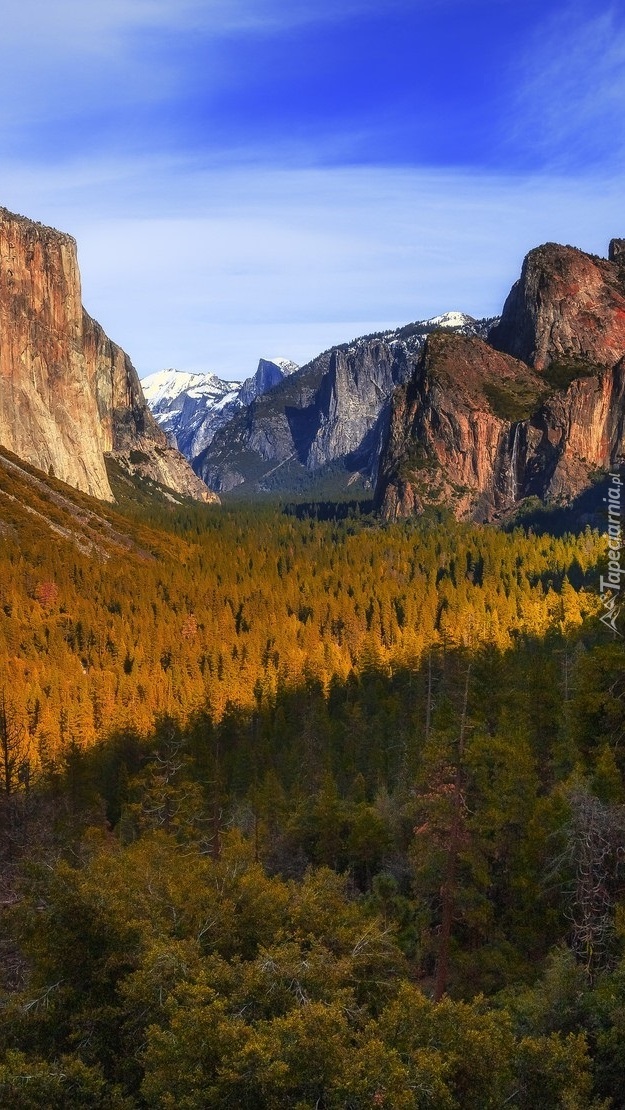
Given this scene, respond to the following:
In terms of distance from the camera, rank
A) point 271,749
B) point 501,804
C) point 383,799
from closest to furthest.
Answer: point 501,804 < point 383,799 < point 271,749

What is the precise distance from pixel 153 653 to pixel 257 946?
8015 cm

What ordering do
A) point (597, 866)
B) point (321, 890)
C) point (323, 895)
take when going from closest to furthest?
point (323, 895) < point (321, 890) < point (597, 866)

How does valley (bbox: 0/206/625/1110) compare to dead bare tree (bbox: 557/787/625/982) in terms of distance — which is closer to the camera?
valley (bbox: 0/206/625/1110)

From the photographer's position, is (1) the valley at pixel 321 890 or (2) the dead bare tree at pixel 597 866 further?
(2) the dead bare tree at pixel 597 866

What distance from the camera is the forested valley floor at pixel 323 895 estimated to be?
1652 cm

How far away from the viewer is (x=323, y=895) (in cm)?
2489

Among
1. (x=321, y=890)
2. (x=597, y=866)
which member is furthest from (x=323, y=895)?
(x=597, y=866)

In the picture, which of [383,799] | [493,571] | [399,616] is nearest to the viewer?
[383,799]

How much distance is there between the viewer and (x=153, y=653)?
101m

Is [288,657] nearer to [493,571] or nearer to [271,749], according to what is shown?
[271,749]

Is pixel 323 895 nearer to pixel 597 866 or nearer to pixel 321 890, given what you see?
pixel 321 890

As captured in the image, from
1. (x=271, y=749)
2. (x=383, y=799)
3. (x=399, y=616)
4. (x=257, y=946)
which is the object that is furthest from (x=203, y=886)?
(x=399, y=616)

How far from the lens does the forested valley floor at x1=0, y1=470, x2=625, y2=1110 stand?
650 inches

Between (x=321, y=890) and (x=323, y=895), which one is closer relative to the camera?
(x=323, y=895)
